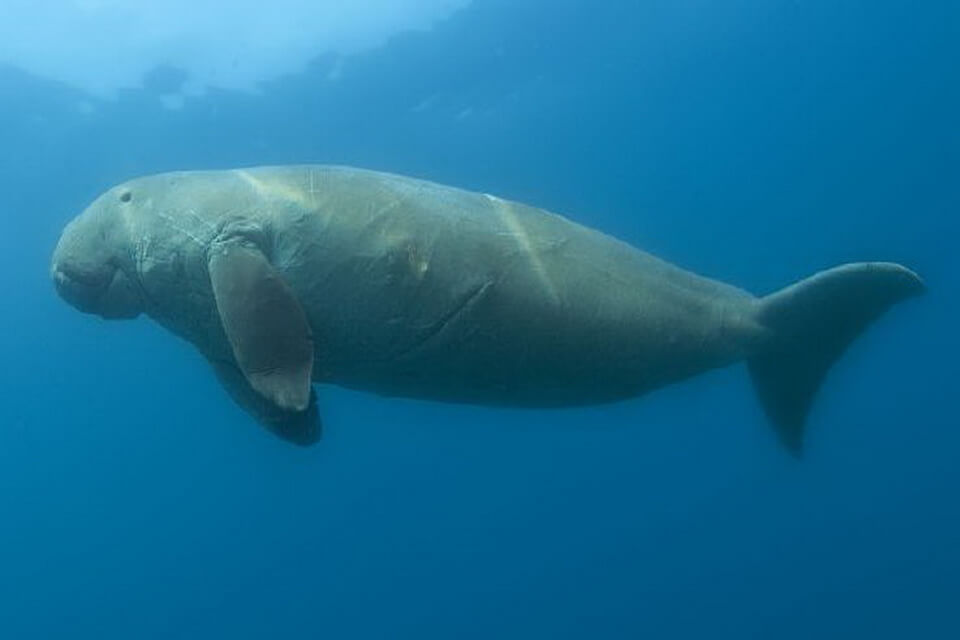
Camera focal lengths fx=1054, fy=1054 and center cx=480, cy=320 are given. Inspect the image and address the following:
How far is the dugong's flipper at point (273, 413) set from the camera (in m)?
5.31

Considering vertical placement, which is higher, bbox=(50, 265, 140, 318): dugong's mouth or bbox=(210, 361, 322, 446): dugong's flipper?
bbox=(50, 265, 140, 318): dugong's mouth

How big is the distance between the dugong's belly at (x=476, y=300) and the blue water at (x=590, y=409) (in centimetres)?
2513

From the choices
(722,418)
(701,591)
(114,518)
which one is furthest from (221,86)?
(114,518)

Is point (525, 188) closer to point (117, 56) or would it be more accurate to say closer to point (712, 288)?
point (117, 56)

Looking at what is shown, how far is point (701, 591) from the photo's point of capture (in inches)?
1558

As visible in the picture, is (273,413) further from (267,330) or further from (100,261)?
(100,261)

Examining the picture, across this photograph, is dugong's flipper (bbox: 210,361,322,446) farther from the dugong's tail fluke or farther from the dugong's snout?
the dugong's tail fluke

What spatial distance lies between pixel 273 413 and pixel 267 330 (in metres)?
0.42

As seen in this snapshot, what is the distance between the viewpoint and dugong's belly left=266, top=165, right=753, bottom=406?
19.2 ft

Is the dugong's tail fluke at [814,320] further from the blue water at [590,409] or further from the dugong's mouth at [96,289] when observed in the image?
the blue water at [590,409]

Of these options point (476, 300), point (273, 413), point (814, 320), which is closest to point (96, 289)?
point (273, 413)

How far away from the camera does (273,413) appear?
531cm

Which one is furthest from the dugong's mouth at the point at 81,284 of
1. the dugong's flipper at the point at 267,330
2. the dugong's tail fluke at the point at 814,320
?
the dugong's tail fluke at the point at 814,320

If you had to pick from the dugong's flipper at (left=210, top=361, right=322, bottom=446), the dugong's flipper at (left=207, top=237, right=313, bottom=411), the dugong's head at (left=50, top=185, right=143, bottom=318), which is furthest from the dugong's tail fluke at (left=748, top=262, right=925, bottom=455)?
the dugong's head at (left=50, top=185, right=143, bottom=318)
